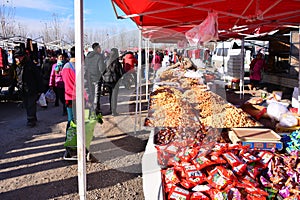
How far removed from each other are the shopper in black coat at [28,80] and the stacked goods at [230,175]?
4405 mm

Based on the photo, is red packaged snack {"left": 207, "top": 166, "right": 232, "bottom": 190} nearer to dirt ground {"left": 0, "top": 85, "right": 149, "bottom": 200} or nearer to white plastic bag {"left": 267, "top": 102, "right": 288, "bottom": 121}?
dirt ground {"left": 0, "top": 85, "right": 149, "bottom": 200}

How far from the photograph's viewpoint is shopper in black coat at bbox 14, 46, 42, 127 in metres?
5.29

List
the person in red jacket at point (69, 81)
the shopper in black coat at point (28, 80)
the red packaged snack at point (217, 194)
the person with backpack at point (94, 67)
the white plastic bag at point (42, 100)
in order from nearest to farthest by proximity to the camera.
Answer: the red packaged snack at point (217, 194), the person in red jacket at point (69, 81), the shopper in black coat at point (28, 80), the person with backpack at point (94, 67), the white plastic bag at point (42, 100)

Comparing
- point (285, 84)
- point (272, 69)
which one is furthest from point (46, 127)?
point (272, 69)

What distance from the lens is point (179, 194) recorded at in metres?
1.66

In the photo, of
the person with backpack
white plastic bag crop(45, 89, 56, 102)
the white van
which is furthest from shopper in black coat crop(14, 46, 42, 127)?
the white van

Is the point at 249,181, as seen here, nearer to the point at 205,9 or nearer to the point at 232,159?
the point at 232,159

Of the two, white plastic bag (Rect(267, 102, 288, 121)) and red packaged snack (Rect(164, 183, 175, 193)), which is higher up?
white plastic bag (Rect(267, 102, 288, 121))

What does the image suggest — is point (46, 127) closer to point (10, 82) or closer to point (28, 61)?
point (28, 61)

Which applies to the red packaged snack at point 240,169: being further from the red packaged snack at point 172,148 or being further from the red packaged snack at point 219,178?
the red packaged snack at point 172,148

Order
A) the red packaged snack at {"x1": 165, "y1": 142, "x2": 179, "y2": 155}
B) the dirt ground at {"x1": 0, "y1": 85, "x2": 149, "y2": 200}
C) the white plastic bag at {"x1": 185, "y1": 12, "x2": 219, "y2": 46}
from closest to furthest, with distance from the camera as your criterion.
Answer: the red packaged snack at {"x1": 165, "y1": 142, "x2": 179, "y2": 155}
the white plastic bag at {"x1": 185, "y1": 12, "x2": 219, "y2": 46}
the dirt ground at {"x1": 0, "y1": 85, "x2": 149, "y2": 200}

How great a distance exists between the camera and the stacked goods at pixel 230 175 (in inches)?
65.7

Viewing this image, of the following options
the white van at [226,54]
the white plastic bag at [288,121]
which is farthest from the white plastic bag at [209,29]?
the white van at [226,54]

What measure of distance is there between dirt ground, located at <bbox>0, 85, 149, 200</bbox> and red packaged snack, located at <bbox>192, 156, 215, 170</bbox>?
137 centimetres
